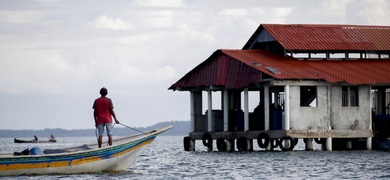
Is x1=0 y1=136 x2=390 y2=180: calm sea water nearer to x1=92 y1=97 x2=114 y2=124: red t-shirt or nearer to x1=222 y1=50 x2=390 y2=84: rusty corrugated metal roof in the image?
x1=92 y1=97 x2=114 y2=124: red t-shirt

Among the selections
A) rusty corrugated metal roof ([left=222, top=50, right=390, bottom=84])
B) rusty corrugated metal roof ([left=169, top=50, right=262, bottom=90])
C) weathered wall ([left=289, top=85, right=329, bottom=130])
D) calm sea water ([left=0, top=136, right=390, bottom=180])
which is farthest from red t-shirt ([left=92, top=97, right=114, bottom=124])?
weathered wall ([left=289, top=85, right=329, bottom=130])

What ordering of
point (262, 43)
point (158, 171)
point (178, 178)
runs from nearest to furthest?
1. point (178, 178)
2. point (158, 171)
3. point (262, 43)

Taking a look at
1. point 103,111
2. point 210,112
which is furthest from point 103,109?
point 210,112

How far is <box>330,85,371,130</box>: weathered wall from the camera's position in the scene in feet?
207

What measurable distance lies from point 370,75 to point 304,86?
3.81 meters

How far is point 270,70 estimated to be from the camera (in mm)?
61938

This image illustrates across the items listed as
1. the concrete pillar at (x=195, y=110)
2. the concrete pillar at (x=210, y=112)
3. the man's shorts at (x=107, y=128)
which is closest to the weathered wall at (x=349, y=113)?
the concrete pillar at (x=210, y=112)

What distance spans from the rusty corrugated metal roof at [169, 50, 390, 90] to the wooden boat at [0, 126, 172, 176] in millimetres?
18229

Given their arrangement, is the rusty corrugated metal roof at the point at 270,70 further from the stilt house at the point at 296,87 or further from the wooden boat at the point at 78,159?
the wooden boat at the point at 78,159

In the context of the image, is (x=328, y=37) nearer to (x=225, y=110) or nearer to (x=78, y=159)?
(x=225, y=110)

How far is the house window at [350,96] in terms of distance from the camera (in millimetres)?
64188

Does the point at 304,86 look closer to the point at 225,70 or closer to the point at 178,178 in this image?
the point at 225,70

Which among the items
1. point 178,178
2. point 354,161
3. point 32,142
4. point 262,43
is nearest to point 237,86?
point 262,43

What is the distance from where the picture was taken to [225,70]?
65.9 metres
